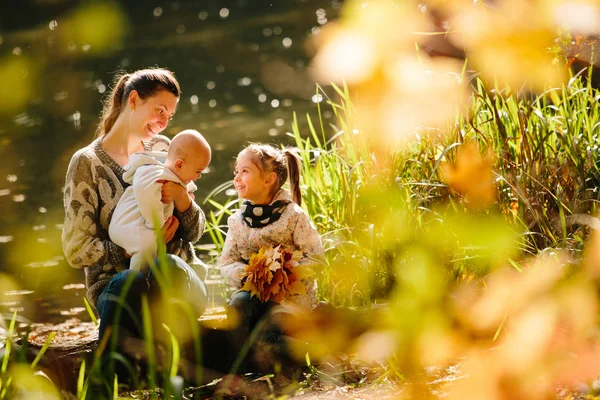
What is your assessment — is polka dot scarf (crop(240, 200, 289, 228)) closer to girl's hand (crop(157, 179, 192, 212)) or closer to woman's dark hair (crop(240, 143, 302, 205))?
woman's dark hair (crop(240, 143, 302, 205))

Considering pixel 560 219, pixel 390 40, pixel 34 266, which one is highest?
pixel 390 40

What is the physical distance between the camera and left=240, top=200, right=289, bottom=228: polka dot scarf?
2.95 m

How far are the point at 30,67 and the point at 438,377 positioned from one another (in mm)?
1610

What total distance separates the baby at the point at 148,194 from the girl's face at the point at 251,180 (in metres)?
0.13

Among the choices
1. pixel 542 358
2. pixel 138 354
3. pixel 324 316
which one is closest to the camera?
pixel 542 358

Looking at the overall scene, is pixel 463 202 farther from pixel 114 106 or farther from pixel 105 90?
pixel 105 90

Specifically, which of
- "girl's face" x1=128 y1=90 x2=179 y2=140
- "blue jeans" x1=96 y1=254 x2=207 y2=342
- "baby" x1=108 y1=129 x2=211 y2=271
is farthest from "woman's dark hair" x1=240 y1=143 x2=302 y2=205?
"blue jeans" x1=96 y1=254 x2=207 y2=342

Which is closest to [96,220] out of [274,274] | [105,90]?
[274,274]

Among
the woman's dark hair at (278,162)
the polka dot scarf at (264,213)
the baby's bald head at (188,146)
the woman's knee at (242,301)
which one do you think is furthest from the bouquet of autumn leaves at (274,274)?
the baby's bald head at (188,146)

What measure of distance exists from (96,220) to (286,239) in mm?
645

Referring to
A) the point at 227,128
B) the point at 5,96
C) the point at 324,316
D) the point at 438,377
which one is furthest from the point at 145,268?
the point at 227,128

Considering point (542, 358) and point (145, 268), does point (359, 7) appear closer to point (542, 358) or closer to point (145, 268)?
point (542, 358)

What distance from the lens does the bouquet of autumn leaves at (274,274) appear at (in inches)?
110

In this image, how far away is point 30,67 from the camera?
1272 mm
